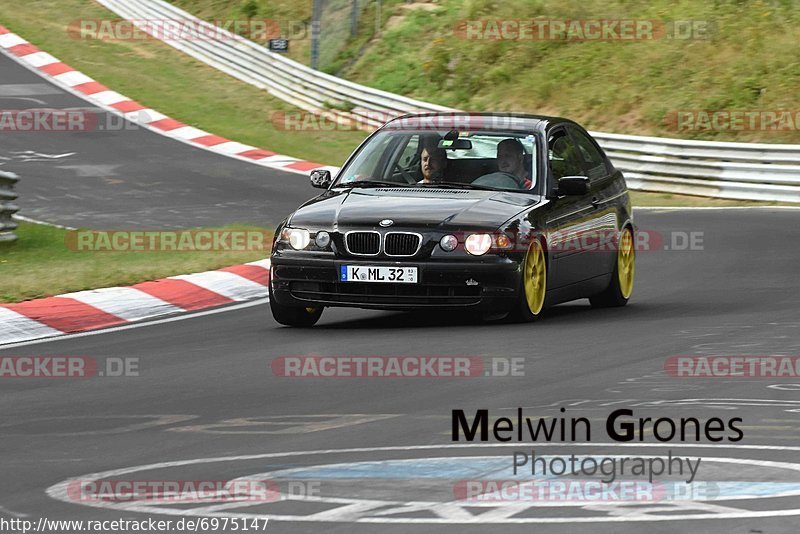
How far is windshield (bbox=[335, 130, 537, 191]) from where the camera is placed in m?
11.6

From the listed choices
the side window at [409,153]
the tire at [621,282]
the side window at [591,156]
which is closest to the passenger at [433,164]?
the side window at [409,153]

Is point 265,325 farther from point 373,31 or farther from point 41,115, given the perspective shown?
point 373,31

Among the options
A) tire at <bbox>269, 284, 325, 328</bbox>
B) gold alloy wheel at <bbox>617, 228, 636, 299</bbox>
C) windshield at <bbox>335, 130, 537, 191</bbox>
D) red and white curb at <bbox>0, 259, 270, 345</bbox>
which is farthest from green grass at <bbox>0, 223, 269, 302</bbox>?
gold alloy wheel at <bbox>617, 228, 636, 299</bbox>

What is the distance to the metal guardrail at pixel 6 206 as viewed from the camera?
15.7 meters

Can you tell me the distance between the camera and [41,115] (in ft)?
90.3

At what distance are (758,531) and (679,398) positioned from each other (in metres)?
2.88

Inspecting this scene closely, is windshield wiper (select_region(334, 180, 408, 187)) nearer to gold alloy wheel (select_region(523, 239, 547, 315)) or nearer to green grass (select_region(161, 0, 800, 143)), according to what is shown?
gold alloy wheel (select_region(523, 239, 547, 315))

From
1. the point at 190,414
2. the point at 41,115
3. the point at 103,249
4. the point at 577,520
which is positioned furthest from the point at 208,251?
the point at 41,115

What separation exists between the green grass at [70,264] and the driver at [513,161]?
3.32 meters

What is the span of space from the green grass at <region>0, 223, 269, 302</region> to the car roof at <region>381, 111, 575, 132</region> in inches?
107

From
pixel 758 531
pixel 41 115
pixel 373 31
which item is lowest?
pixel 758 531

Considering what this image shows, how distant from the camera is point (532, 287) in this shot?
1106 cm

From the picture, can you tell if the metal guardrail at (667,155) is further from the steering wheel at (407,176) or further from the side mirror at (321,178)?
the side mirror at (321,178)

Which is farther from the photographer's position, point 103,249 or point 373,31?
point 373,31
